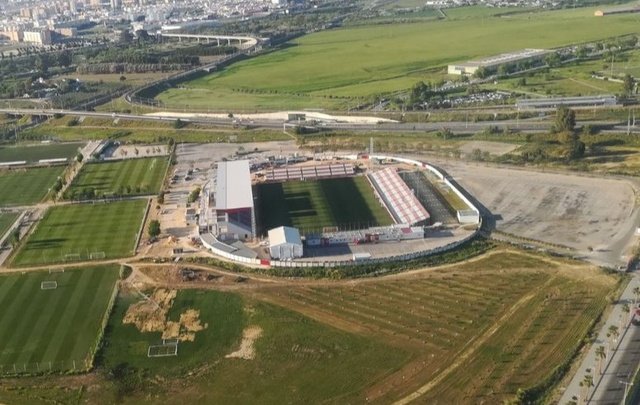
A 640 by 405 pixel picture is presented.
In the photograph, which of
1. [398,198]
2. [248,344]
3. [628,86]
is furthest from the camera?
[628,86]

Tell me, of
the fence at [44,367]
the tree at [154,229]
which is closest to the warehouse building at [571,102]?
the tree at [154,229]

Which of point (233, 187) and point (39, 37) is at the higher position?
point (39, 37)

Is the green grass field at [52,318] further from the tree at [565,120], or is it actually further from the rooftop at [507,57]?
the rooftop at [507,57]

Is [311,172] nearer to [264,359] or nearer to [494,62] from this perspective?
[264,359]

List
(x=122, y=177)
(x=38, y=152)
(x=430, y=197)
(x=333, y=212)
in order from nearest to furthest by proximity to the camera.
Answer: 1. (x=333, y=212)
2. (x=430, y=197)
3. (x=122, y=177)
4. (x=38, y=152)

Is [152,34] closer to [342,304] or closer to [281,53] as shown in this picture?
[281,53]

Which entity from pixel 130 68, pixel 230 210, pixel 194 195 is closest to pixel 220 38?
pixel 130 68

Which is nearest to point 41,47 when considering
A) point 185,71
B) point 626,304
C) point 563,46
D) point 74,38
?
point 74,38
